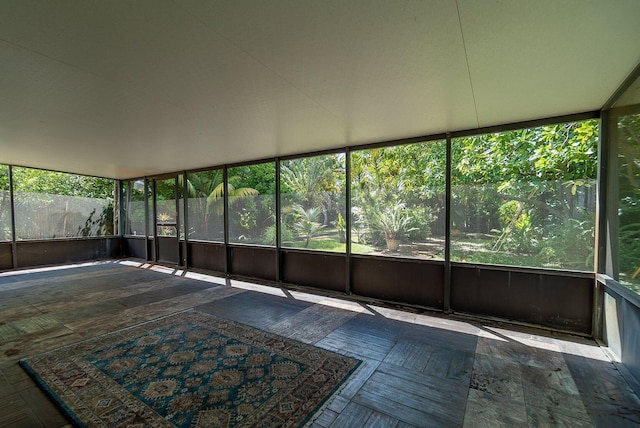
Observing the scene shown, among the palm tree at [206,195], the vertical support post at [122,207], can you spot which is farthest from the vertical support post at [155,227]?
the palm tree at [206,195]

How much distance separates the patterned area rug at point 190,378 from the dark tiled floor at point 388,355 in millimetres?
145

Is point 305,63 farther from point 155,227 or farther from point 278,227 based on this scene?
point 155,227

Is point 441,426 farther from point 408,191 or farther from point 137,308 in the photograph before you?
point 137,308

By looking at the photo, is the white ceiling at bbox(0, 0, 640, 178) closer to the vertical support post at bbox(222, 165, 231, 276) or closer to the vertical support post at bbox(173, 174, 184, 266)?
the vertical support post at bbox(222, 165, 231, 276)

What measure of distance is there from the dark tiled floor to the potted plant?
997 mm

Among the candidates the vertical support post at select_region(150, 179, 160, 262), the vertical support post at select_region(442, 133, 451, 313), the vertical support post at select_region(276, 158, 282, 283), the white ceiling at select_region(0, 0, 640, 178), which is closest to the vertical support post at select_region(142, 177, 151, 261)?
the vertical support post at select_region(150, 179, 160, 262)

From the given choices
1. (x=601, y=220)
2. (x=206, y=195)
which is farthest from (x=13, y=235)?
(x=601, y=220)

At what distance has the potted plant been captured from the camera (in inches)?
161

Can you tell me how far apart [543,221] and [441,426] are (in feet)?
8.62

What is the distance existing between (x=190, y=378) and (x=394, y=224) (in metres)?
3.09

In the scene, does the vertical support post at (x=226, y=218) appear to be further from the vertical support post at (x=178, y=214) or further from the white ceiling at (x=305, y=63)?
the white ceiling at (x=305, y=63)

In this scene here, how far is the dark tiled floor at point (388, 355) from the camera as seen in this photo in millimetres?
1840

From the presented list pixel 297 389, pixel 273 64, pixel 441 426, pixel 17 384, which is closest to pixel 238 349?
pixel 297 389

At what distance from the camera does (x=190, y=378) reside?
2.21 m
